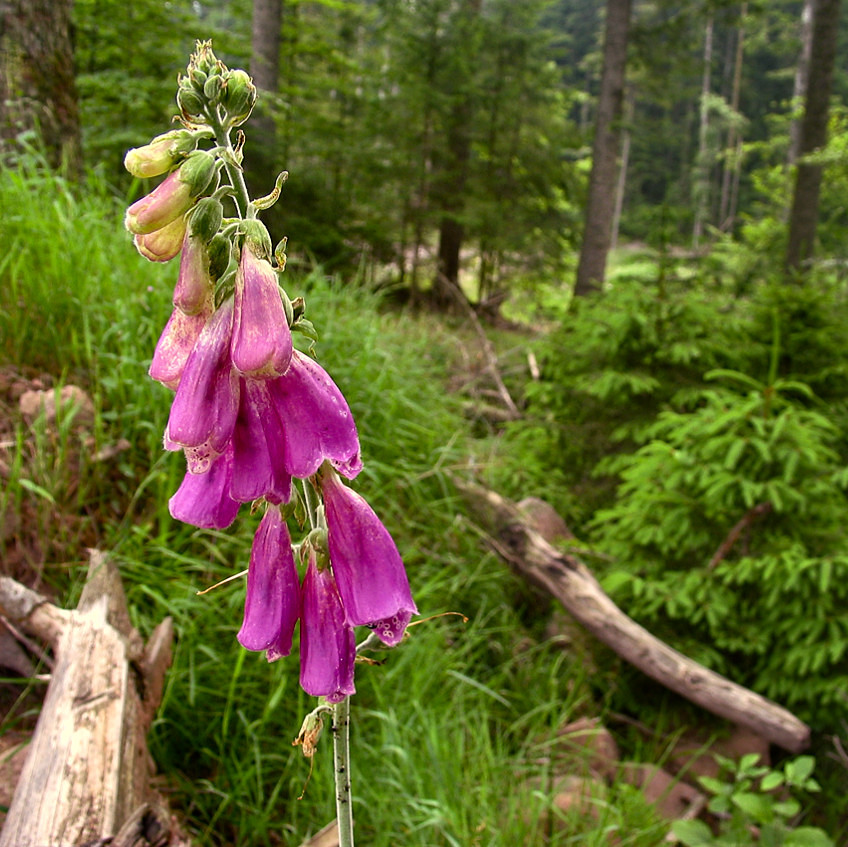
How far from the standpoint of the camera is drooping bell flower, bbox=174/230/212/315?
3.21ft

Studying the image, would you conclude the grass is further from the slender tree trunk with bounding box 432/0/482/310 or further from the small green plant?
the slender tree trunk with bounding box 432/0/482/310

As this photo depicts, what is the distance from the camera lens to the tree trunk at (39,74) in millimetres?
4703

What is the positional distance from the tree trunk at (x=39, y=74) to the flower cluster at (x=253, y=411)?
4499 mm

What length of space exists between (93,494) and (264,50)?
7.80 metres

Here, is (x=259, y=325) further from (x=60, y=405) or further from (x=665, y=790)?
(x=665, y=790)

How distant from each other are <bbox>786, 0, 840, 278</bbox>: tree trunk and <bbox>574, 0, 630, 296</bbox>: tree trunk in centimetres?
293

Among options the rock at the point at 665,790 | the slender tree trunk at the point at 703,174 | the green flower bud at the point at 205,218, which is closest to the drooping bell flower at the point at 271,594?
the green flower bud at the point at 205,218

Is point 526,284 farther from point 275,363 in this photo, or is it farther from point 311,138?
point 275,363

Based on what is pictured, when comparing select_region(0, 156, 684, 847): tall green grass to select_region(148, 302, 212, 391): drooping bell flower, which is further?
select_region(0, 156, 684, 847): tall green grass

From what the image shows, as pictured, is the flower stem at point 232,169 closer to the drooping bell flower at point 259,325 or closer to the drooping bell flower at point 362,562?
the drooping bell flower at point 259,325

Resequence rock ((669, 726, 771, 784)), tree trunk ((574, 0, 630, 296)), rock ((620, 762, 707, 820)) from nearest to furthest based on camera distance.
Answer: rock ((620, 762, 707, 820)) → rock ((669, 726, 771, 784)) → tree trunk ((574, 0, 630, 296))

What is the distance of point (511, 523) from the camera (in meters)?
4.25

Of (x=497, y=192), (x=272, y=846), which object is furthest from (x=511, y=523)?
(x=497, y=192)

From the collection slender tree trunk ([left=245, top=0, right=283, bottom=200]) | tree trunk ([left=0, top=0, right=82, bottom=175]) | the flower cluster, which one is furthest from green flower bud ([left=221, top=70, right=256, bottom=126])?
slender tree trunk ([left=245, top=0, right=283, bottom=200])
